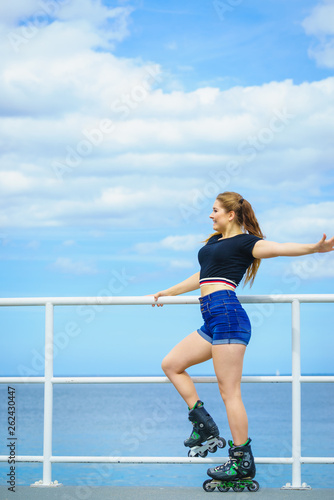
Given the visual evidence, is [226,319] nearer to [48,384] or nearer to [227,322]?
[227,322]

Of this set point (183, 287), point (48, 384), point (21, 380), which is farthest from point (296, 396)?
point (21, 380)

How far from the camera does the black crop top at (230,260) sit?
3.05 meters

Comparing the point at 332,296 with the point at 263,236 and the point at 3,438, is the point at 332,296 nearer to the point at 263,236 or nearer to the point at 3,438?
the point at 263,236

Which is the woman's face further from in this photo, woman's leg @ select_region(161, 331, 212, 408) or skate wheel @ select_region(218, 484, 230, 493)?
skate wheel @ select_region(218, 484, 230, 493)

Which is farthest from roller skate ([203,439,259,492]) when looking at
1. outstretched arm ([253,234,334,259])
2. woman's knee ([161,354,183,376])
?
outstretched arm ([253,234,334,259])

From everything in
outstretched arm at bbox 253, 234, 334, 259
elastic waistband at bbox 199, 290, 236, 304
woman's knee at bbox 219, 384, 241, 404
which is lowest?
woman's knee at bbox 219, 384, 241, 404

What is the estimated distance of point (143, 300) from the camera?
3.33m

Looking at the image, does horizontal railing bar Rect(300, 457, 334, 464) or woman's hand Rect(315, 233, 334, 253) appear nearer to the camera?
woman's hand Rect(315, 233, 334, 253)

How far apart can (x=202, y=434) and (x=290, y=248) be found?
1051mm

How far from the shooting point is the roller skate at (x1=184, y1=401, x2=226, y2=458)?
10.1 feet

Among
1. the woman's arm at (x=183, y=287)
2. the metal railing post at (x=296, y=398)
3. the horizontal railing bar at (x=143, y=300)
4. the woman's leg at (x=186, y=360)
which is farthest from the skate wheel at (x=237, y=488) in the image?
the woman's arm at (x=183, y=287)

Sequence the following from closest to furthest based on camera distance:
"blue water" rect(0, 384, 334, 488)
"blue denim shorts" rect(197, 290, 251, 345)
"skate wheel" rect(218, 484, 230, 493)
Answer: "blue denim shorts" rect(197, 290, 251, 345) → "skate wheel" rect(218, 484, 230, 493) → "blue water" rect(0, 384, 334, 488)

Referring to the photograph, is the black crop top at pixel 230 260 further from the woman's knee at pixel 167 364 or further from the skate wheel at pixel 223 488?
the skate wheel at pixel 223 488

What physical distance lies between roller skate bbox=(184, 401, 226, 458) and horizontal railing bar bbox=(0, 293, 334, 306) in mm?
563
